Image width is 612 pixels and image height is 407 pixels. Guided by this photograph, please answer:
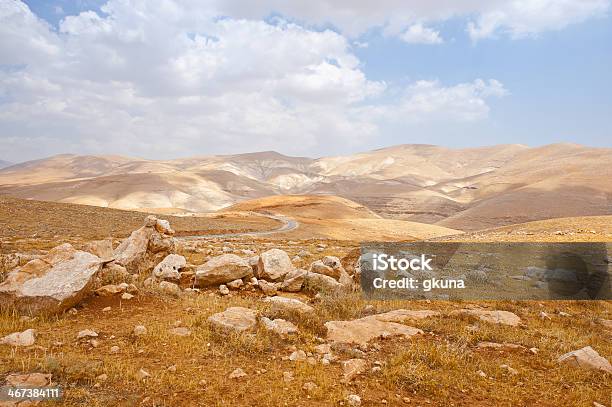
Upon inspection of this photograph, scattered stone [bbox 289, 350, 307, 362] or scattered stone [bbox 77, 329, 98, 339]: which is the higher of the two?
scattered stone [bbox 77, 329, 98, 339]

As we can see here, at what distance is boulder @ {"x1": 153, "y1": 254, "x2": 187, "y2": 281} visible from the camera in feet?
36.4

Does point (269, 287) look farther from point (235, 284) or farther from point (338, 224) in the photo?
point (338, 224)

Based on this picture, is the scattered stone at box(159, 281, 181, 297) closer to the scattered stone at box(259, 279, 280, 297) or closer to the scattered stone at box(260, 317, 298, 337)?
the scattered stone at box(259, 279, 280, 297)

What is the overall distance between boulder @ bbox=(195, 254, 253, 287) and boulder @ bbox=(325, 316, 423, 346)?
167 inches

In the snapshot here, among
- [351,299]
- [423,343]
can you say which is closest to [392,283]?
[351,299]

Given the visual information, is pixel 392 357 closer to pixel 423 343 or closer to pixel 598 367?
pixel 423 343

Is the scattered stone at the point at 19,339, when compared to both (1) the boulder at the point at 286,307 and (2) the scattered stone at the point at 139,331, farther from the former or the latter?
(1) the boulder at the point at 286,307

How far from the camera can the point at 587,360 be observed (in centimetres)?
644

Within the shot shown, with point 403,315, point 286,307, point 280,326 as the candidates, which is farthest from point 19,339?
point 403,315

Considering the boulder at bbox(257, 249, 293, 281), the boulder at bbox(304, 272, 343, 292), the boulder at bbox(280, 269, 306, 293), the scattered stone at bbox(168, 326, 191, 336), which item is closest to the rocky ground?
the scattered stone at bbox(168, 326, 191, 336)

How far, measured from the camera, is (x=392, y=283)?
41.3 ft

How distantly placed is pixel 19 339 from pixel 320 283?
707 cm

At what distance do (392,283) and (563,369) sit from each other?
6328 millimetres

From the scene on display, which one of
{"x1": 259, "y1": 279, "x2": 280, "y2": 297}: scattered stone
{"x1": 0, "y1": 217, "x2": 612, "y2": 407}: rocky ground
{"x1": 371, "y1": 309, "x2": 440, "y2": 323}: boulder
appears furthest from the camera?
{"x1": 259, "y1": 279, "x2": 280, "y2": 297}: scattered stone
